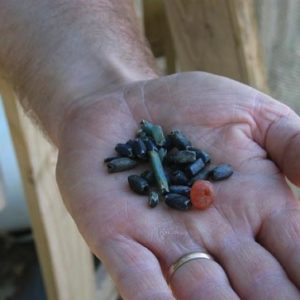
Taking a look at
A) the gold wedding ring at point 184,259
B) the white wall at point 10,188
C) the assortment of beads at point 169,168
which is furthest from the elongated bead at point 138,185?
the white wall at point 10,188

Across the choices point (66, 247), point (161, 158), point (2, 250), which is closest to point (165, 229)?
point (161, 158)

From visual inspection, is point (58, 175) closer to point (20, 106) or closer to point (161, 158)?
point (161, 158)

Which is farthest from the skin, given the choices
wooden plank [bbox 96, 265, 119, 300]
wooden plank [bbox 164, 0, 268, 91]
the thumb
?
wooden plank [bbox 96, 265, 119, 300]

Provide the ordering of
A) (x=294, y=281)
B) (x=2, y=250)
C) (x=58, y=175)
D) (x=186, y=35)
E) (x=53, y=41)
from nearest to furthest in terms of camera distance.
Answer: (x=294, y=281) < (x=58, y=175) < (x=53, y=41) < (x=186, y=35) < (x=2, y=250)

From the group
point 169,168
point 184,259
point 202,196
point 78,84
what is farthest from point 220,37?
point 184,259

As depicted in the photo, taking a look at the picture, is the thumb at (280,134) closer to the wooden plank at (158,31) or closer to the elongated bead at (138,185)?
the elongated bead at (138,185)

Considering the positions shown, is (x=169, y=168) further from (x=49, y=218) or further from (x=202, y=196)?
(x=49, y=218)

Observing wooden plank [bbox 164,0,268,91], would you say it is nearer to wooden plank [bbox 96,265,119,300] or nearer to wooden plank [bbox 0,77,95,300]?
wooden plank [bbox 0,77,95,300]
